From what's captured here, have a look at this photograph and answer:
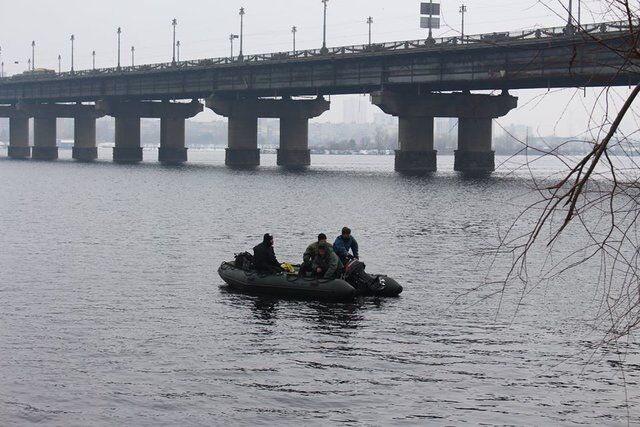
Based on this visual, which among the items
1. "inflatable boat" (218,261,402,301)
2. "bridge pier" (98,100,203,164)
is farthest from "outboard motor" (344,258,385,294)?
"bridge pier" (98,100,203,164)

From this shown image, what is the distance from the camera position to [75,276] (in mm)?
42219

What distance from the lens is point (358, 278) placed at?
36062 mm

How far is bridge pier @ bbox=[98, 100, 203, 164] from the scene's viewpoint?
568ft

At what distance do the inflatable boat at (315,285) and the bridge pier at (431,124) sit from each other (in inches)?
3401

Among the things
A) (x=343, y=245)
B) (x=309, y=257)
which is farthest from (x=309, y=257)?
(x=343, y=245)

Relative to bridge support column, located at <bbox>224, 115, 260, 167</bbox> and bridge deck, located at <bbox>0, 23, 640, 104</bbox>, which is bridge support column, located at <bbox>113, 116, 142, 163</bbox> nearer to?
bridge deck, located at <bbox>0, 23, 640, 104</bbox>

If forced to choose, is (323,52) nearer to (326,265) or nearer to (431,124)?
(431,124)

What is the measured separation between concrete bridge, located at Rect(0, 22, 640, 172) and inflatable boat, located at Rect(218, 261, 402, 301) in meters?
54.5

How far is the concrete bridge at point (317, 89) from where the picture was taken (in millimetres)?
115312

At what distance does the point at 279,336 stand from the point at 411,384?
6547 mm

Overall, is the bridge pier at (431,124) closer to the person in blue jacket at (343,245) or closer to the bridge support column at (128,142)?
the bridge support column at (128,142)

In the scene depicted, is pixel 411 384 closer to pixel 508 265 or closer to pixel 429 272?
pixel 429 272

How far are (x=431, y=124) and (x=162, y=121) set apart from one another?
6093cm

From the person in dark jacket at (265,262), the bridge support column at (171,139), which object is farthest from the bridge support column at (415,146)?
the person in dark jacket at (265,262)
